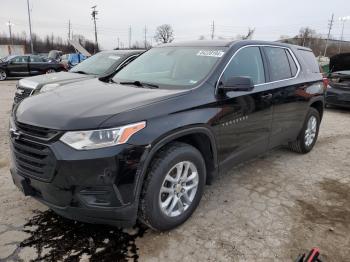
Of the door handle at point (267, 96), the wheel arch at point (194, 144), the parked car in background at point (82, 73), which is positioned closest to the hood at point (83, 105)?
the wheel arch at point (194, 144)

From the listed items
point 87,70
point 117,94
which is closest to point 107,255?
point 117,94

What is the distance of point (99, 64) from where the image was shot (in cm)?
800

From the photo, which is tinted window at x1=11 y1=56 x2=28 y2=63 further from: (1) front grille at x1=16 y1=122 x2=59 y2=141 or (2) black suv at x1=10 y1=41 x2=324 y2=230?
(1) front grille at x1=16 y1=122 x2=59 y2=141

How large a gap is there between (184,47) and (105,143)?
2.08m

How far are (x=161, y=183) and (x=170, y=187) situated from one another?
0.73 feet

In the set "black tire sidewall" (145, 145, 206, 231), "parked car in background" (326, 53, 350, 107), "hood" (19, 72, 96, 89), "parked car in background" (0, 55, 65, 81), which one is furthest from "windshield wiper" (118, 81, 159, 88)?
"parked car in background" (0, 55, 65, 81)

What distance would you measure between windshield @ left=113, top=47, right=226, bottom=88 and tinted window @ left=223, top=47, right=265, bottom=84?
0.62ft

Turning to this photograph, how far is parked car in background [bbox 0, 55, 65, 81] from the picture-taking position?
19000 millimetres

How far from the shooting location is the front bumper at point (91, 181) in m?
2.55

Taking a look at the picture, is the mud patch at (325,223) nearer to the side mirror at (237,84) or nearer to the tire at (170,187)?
the tire at (170,187)

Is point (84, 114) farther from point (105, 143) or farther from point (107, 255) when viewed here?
point (107, 255)

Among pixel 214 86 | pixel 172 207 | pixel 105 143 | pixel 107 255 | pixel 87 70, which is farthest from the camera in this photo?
pixel 87 70

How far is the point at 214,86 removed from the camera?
11.2ft

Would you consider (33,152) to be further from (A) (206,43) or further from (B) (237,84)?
(A) (206,43)
